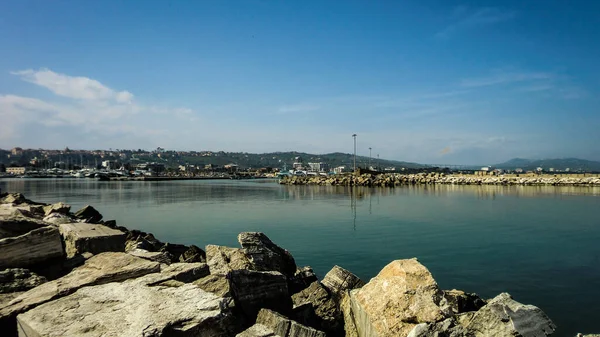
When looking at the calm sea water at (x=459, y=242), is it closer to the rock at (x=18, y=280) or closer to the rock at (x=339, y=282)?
the rock at (x=339, y=282)

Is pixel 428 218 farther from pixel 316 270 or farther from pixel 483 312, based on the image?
pixel 483 312

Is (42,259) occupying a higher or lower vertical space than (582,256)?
higher

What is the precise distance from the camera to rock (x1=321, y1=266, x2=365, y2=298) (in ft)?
21.2

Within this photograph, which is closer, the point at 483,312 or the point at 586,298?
the point at 483,312

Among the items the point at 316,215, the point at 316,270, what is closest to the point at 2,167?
the point at 316,215

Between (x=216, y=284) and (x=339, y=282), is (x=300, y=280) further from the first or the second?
(x=216, y=284)

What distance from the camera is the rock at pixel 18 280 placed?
4.72 metres

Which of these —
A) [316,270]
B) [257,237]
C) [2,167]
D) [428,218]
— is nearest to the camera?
[257,237]

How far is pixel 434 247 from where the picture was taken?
13.2 metres

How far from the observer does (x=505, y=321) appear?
14.3 feet

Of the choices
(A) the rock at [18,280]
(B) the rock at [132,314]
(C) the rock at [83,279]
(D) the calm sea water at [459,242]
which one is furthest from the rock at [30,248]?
(D) the calm sea water at [459,242]

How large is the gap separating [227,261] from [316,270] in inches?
166

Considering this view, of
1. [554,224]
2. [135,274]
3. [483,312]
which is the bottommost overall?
[554,224]

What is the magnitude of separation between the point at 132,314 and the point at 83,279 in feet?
5.14
